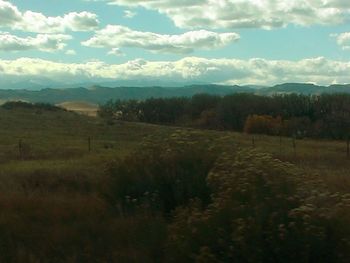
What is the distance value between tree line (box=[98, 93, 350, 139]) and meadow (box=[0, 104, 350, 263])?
55.5m

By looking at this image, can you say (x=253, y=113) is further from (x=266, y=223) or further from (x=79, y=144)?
(x=266, y=223)

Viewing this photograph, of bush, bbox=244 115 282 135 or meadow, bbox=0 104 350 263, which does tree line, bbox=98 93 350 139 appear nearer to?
bush, bbox=244 115 282 135

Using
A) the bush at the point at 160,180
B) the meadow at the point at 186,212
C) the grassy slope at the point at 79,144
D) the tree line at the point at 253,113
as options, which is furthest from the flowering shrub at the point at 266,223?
the tree line at the point at 253,113

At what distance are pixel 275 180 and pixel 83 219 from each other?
3.52 meters

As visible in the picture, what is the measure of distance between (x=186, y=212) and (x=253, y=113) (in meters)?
80.1

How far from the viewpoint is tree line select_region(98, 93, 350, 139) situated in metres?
75.6

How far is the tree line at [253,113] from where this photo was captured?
75625 millimetres

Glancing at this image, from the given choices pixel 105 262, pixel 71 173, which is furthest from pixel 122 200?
pixel 71 173

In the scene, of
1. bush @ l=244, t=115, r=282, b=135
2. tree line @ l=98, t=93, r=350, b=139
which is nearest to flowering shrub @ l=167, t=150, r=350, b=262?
tree line @ l=98, t=93, r=350, b=139

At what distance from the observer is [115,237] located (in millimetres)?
9555

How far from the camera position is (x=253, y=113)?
8806 centimetres

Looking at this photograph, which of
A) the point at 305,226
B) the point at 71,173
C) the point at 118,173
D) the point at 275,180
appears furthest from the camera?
the point at 71,173

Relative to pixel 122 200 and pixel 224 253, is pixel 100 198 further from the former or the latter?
pixel 224 253

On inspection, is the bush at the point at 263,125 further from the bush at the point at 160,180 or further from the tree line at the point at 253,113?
the bush at the point at 160,180
